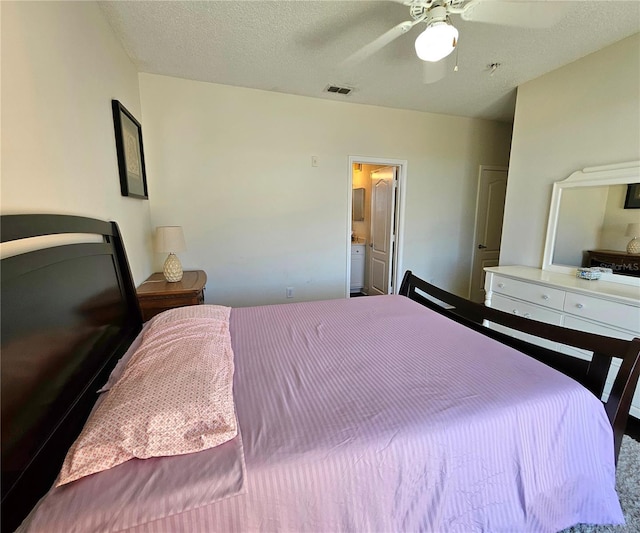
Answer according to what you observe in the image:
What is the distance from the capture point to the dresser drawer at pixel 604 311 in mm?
1894

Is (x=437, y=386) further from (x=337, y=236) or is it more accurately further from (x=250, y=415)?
(x=337, y=236)

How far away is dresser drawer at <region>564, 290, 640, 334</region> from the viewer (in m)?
1.89

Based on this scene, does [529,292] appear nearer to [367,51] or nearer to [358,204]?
[367,51]

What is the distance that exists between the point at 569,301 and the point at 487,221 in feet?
7.71

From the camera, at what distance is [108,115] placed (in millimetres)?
1937

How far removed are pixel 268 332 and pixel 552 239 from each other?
9.18 ft

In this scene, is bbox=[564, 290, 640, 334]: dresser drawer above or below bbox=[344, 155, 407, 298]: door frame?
below

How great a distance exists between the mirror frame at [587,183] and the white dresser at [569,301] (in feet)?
0.21

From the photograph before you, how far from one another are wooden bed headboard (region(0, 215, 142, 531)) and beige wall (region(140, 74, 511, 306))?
1.75 metres

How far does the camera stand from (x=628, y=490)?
56.0 inches

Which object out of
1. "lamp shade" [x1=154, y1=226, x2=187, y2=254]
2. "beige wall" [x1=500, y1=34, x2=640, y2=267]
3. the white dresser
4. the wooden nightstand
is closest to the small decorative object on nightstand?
the white dresser

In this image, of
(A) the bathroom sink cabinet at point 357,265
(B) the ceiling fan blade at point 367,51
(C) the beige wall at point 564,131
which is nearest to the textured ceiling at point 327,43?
(B) the ceiling fan blade at point 367,51

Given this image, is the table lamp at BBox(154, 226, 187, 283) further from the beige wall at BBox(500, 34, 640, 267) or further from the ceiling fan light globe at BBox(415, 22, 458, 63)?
the beige wall at BBox(500, 34, 640, 267)

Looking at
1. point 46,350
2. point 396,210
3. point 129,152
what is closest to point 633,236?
Answer: point 396,210
